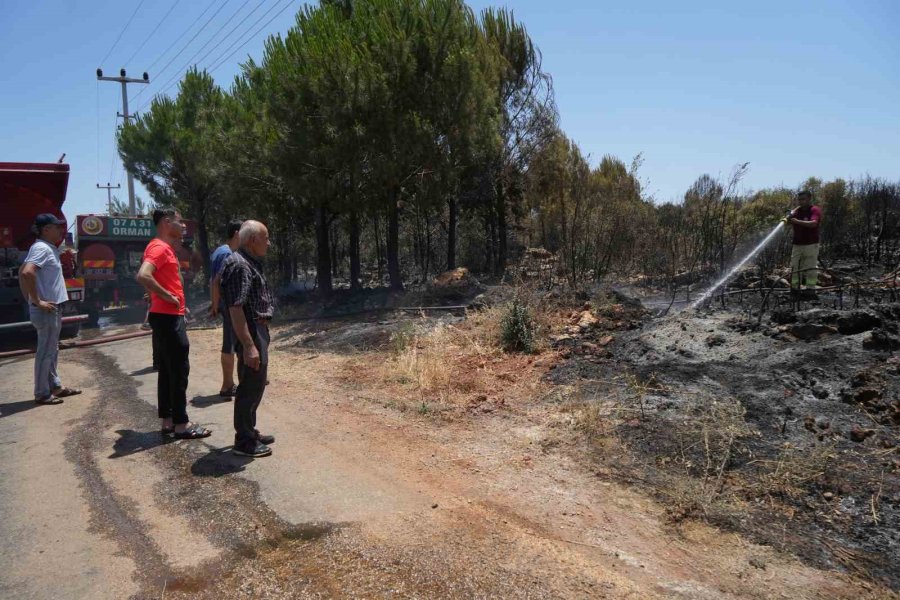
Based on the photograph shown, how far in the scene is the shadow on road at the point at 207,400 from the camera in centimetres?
607

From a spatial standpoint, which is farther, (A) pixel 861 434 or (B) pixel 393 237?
(B) pixel 393 237

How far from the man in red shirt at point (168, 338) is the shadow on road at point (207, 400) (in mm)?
1090

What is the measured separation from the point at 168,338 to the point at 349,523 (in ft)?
8.09

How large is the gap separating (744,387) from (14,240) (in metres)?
12.0

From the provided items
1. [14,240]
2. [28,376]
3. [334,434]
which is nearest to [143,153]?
[14,240]

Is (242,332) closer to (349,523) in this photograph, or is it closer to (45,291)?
(349,523)

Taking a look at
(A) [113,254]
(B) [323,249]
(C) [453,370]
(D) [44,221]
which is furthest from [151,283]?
(A) [113,254]

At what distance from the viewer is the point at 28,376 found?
7.79 metres

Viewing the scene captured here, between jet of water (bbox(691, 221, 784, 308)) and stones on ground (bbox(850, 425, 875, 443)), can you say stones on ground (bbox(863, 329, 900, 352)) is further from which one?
jet of water (bbox(691, 221, 784, 308))

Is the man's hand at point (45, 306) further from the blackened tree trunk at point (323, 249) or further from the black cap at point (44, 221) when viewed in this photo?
the blackened tree trunk at point (323, 249)

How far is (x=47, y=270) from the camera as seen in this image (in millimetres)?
5914

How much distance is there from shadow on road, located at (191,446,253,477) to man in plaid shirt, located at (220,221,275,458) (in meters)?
0.07

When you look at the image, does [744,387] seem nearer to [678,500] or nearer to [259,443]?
[678,500]

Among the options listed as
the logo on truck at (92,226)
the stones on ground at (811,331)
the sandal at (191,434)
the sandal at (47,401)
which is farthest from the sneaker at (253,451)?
the logo on truck at (92,226)
